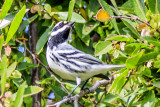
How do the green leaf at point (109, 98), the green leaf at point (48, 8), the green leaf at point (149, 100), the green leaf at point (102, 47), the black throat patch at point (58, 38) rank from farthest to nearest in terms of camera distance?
the black throat patch at point (58, 38), the green leaf at point (48, 8), the green leaf at point (109, 98), the green leaf at point (102, 47), the green leaf at point (149, 100)

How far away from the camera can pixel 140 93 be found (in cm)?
195

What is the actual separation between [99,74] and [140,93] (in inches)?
25.9

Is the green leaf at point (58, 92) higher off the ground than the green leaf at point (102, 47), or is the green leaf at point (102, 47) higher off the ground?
the green leaf at point (102, 47)

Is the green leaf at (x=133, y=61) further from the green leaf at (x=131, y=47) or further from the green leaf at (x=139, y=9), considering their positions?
the green leaf at (x=139, y=9)

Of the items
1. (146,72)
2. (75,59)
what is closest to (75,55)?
(75,59)

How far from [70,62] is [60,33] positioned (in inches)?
12.9

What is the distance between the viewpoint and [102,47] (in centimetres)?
199

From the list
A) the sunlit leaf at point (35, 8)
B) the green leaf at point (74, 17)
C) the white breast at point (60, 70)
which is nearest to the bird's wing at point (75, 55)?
the white breast at point (60, 70)

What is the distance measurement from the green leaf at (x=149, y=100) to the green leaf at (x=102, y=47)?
0.37 metres

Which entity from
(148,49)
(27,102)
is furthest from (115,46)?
(27,102)

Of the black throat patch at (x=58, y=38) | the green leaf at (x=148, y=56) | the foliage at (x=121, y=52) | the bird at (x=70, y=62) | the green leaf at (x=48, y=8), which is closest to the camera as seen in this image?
the foliage at (x=121, y=52)

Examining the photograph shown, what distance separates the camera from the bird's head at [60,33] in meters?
2.58

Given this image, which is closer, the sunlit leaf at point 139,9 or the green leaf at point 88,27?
the sunlit leaf at point 139,9

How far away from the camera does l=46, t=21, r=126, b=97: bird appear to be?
2.42 metres
